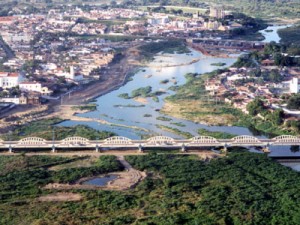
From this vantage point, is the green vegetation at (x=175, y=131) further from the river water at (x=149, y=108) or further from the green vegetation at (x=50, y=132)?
the green vegetation at (x=50, y=132)

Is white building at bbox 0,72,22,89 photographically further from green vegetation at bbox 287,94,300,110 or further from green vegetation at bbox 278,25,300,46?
green vegetation at bbox 278,25,300,46

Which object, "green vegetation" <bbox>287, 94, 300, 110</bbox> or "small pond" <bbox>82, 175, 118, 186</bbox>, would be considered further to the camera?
"green vegetation" <bbox>287, 94, 300, 110</bbox>

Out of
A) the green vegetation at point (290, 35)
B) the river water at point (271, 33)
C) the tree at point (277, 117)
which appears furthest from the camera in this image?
the river water at point (271, 33)

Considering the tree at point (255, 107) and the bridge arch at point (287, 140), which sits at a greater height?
the bridge arch at point (287, 140)

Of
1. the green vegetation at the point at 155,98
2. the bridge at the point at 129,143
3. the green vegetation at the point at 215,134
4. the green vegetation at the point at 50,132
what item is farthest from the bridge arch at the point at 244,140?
the green vegetation at the point at 155,98

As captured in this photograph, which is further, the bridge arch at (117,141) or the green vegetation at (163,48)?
the green vegetation at (163,48)

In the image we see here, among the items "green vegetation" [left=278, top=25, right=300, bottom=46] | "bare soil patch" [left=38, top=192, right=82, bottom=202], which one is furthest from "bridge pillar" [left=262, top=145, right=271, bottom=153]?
"green vegetation" [left=278, top=25, right=300, bottom=46]

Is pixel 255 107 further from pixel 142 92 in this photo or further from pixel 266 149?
pixel 142 92

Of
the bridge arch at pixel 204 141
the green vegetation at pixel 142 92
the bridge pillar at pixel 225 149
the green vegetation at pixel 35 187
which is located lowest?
the green vegetation at pixel 142 92
